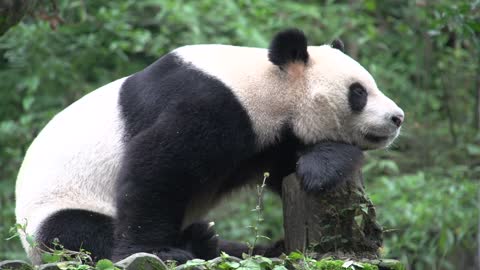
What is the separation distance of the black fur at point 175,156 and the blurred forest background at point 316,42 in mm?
2943

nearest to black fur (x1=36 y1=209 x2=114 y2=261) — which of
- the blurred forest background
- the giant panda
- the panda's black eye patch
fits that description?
the giant panda

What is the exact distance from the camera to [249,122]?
180 inches

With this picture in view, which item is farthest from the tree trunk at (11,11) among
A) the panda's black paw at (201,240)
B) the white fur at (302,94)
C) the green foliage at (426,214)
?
the green foliage at (426,214)

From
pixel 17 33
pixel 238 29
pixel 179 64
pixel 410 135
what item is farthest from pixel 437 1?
pixel 179 64

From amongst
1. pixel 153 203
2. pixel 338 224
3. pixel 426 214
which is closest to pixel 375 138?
pixel 338 224

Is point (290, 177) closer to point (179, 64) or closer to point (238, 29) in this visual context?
point (179, 64)

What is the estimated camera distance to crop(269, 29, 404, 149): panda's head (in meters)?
4.79

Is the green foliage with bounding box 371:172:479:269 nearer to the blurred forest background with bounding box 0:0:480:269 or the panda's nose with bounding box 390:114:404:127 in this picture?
the blurred forest background with bounding box 0:0:480:269

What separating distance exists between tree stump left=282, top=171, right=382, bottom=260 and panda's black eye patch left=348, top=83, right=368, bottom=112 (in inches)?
21.3

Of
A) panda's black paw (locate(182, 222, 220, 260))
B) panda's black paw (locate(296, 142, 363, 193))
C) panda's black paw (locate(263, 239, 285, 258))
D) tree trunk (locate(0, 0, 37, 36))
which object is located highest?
tree trunk (locate(0, 0, 37, 36))

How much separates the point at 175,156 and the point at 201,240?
86 cm

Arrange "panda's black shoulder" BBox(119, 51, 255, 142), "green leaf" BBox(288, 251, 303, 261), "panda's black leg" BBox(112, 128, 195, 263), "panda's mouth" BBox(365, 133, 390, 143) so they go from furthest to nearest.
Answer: "panda's mouth" BBox(365, 133, 390, 143) < "panda's black shoulder" BBox(119, 51, 255, 142) < "panda's black leg" BBox(112, 128, 195, 263) < "green leaf" BBox(288, 251, 303, 261)

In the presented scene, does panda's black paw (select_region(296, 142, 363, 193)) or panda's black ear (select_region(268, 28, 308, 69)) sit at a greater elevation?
panda's black ear (select_region(268, 28, 308, 69))

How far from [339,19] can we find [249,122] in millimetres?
5473
